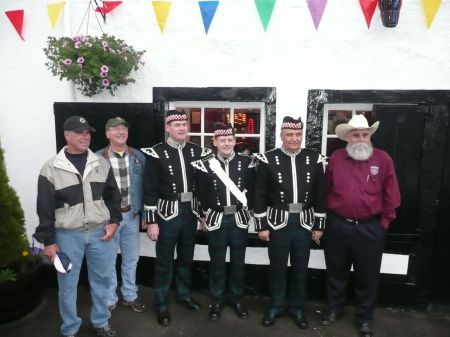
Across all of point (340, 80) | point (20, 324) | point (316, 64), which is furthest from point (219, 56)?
point (20, 324)

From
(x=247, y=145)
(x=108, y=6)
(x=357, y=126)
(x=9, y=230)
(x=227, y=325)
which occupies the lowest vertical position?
(x=227, y=325)

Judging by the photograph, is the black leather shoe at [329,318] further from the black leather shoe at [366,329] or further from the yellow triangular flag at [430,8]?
the yellow triangular flag at [430,8]

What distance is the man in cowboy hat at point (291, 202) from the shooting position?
3814mm

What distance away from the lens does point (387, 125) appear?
411 cm

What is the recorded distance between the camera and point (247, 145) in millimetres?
4664

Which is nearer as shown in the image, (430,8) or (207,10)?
(430,8)

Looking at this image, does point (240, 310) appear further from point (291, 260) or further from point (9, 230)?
point (9, 230)

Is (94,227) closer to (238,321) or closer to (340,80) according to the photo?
(238,321)

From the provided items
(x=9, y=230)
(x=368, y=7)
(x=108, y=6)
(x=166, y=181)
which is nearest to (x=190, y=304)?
(x=166, y=181)

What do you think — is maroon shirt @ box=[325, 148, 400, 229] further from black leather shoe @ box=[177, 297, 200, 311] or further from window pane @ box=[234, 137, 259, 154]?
black leather shoe @ box=[177, 297, 200, 311]

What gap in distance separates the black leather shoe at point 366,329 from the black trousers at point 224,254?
1266mm

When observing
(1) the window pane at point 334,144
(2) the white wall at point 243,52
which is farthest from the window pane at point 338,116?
(2) the white wall at point 243,52

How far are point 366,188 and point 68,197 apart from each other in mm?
2735

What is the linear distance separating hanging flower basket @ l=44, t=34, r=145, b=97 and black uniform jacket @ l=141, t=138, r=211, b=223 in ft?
3.05
